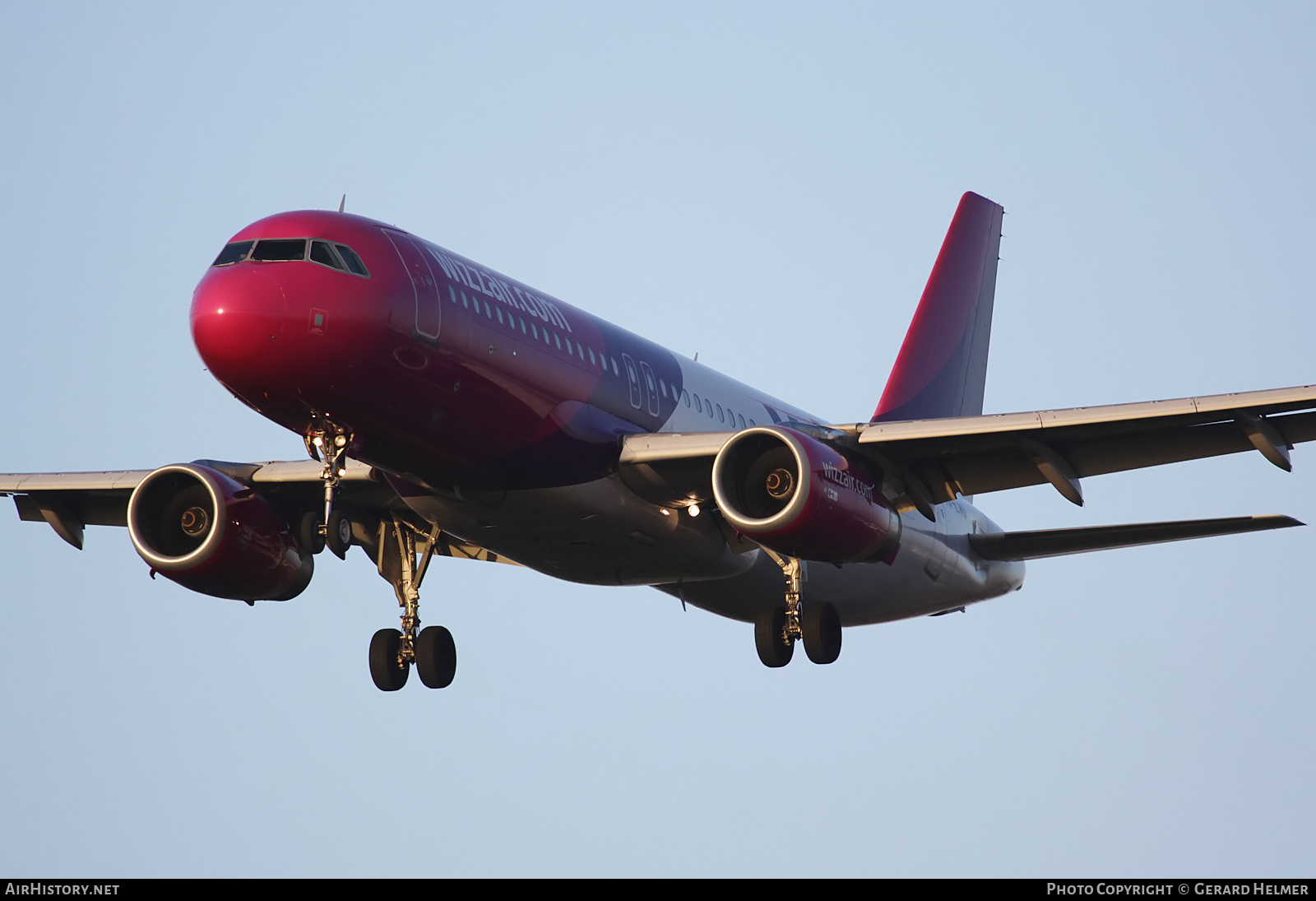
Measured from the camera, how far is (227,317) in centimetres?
2514

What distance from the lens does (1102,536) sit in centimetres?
3397

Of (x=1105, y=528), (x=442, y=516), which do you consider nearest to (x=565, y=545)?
(x=442, y=516)

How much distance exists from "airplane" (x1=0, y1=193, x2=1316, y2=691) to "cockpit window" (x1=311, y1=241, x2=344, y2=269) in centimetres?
3

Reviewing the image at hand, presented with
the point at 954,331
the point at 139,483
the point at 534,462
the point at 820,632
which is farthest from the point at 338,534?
the point at 954,331

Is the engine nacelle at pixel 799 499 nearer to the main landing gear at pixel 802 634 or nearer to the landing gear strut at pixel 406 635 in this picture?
the main landing gear at pixel 802 634

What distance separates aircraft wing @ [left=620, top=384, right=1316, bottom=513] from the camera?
27734 mm

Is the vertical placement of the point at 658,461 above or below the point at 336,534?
above

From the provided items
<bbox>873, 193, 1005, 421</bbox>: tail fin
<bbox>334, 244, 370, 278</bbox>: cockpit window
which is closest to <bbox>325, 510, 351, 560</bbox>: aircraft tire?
<bbox>334, 244, 370, 278</bbox>: cockpit window

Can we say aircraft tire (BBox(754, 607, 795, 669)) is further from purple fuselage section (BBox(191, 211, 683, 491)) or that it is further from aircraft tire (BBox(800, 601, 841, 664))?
purple fuselage section (BBox(191, 211, 683, 491))

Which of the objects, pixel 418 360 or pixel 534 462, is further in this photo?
pixel 534 462

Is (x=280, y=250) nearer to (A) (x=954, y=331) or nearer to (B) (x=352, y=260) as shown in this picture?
(B) (x=352, y=260)

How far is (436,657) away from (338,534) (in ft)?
19.4

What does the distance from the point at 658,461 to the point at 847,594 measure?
27.2 feet
